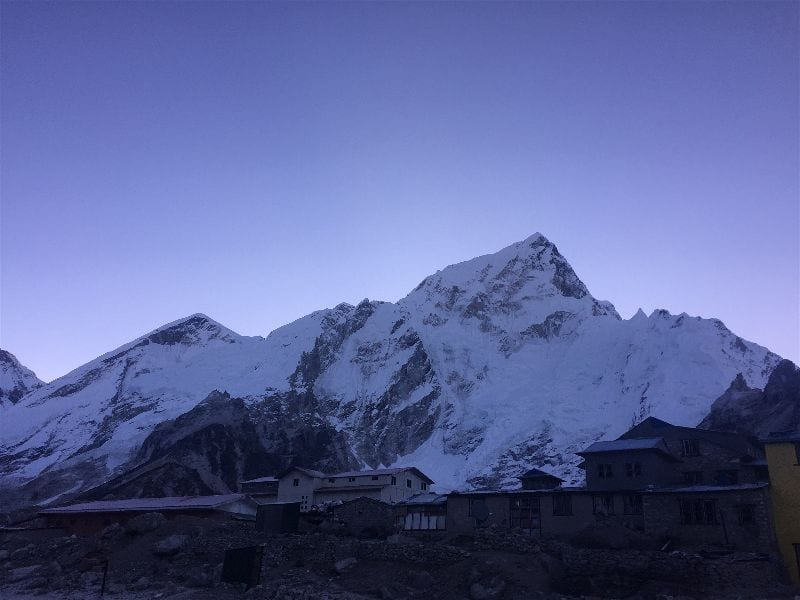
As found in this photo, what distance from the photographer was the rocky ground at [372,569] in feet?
100

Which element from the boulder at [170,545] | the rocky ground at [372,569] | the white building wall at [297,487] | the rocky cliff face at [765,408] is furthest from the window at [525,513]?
the rocky cliff face at [765,408]

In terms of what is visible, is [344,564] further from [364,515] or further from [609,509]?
[609,509]

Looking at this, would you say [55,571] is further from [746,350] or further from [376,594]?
[746,350]

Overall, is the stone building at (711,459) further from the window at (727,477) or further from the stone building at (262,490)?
the stone building at (262,490)

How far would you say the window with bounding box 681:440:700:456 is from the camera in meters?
50.1

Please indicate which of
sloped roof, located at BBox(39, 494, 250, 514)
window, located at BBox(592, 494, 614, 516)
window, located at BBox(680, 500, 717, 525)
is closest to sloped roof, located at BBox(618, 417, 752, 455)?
window, located at BBox(592, 494, 614, 516)

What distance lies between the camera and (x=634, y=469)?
45281 mm

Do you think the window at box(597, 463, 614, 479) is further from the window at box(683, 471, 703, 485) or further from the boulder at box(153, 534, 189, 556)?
the boulder at box(153, 534, 189, 556)

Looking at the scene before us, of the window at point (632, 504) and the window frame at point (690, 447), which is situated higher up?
the window frame at point (690, 447)

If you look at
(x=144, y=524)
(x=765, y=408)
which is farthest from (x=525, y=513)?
(x=765, y=408)

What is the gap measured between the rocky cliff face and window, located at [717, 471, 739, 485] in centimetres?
3042

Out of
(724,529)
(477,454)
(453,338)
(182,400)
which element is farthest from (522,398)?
(724,529)

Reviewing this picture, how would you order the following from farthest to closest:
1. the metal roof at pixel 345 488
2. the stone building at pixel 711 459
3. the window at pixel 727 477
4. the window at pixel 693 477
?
the metal roof at pixel 345 488 < the window at pixel 693 477 < the stone building at pixel 711 459 < the window at pixel 727 477

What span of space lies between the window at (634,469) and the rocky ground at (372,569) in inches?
423
